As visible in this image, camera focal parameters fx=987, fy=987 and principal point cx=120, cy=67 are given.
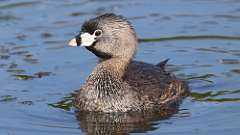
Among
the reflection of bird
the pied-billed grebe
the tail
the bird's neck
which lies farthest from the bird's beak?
the tail

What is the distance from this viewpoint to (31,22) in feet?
66.0

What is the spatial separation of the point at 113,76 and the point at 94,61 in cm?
265

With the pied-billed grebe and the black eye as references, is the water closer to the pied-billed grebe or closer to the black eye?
the pied-billed grebe

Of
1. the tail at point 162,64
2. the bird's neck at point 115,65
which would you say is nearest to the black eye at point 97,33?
the bird's neck at point 115,65

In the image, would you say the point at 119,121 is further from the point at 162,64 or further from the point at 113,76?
the point at 162,64

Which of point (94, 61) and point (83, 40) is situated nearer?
point (83, 40)

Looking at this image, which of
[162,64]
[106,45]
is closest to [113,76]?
[106,45]

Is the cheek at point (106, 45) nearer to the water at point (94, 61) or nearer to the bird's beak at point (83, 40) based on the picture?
the bird's beak at point (83, 40)

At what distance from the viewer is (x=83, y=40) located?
1496 cm

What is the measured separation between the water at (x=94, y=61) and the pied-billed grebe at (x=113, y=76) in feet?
0.83

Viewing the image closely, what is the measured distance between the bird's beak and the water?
1.11m

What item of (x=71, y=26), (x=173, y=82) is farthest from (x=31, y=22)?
(x=173, y=82)

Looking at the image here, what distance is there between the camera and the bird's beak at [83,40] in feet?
49.0

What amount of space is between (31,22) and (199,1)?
3736 mm
